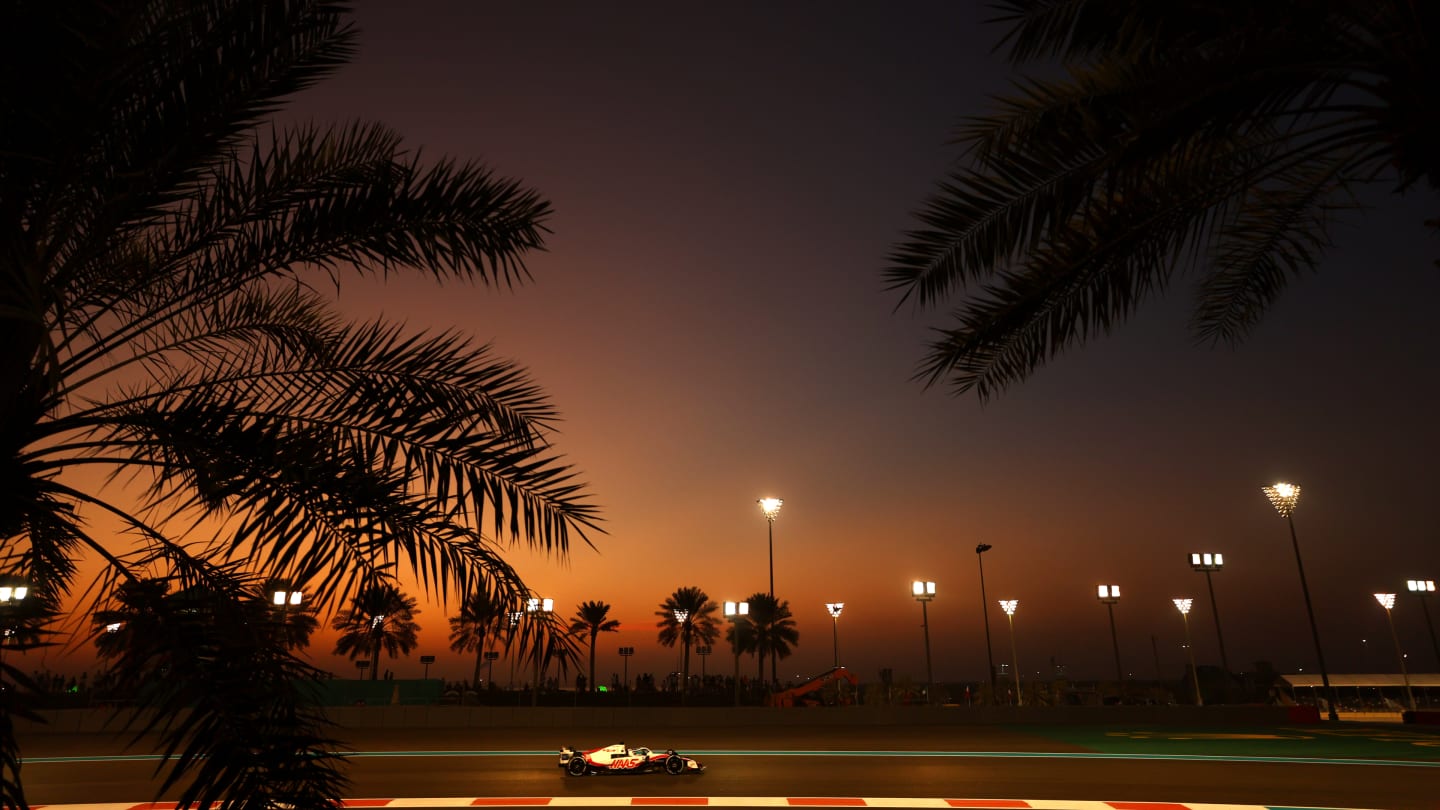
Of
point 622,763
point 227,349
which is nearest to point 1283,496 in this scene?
point 622,763

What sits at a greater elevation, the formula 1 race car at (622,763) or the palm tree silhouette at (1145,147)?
the palm tree silhouette at (1145,147)

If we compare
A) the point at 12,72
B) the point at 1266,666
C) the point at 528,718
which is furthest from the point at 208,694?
the point at 1266,666

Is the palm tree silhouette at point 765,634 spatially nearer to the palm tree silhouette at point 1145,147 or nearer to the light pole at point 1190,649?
the light pole at point 1190,649

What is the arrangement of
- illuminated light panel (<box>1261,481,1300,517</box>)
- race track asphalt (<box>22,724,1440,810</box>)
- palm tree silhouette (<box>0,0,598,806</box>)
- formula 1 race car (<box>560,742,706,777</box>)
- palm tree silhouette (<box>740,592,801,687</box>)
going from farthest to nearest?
palm tree silhouette (<box>740,592,801,687</box>)
illuminated light panel (<box>1261,481,1300,517</box>)
formula 1 race car (<box>560,742,706,777</box>)
race track asphalt (<box>22,724,1440,810</box>)
palm tree silhouette (<box>0,0,598,806</box>)

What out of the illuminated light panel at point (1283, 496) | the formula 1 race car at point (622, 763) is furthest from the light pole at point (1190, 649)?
the formula 1 race car at point (622, 763)

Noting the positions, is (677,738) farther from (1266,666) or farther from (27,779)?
(1266,666)

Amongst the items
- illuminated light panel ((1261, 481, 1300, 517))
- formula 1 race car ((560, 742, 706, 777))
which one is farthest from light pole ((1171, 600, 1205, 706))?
formula 1 race car ((560, 742, 706, 777))

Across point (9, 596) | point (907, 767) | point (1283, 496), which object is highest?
point (1283, 496)

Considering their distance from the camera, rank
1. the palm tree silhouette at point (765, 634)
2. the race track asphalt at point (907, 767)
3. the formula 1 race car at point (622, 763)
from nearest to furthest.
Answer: the race track asphalt at point (907, 767) < the formula 1 race car at point (622, 763) < the palm tree silhouette at point (765, 634)

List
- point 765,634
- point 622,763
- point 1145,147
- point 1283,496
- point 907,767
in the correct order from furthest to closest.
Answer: point 765,634 < point 1283,496 < point 907,767 < point 622,763 < point 1145,147

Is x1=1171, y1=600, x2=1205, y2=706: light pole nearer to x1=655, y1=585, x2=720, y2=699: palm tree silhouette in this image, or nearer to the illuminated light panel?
the illuminated light panel

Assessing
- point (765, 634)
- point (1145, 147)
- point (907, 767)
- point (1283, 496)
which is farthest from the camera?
point (765, 634)

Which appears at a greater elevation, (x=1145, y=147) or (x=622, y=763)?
(x=1145, y=147)

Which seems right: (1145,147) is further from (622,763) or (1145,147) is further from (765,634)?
(765,634)
